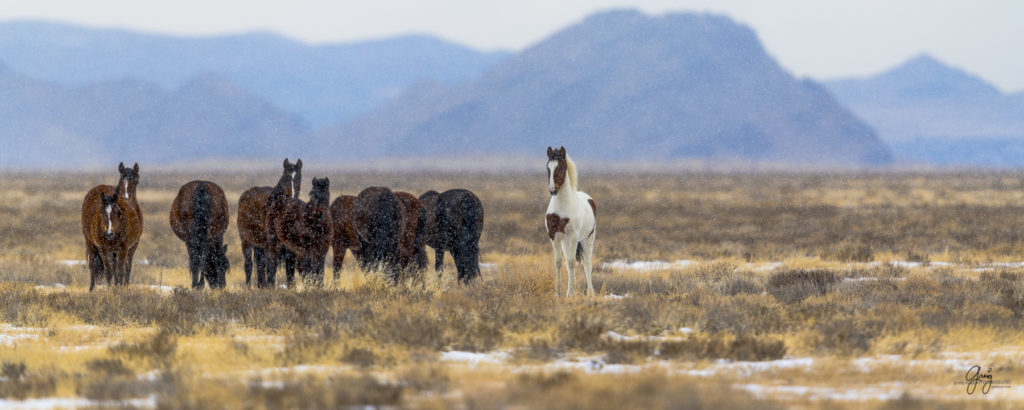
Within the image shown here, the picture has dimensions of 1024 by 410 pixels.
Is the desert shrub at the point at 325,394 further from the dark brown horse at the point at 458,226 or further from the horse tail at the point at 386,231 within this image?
the dark brown horse at the point at 458,226

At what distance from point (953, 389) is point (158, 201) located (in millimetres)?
42434

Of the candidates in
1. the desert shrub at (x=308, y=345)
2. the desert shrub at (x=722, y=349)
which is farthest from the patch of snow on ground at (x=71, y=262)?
the desert shrub at (x=722, y=349)

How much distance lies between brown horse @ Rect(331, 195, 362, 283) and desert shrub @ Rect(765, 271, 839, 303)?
20.1ft

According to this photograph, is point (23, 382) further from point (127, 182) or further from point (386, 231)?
point (127, 182)

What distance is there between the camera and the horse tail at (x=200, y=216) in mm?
15078

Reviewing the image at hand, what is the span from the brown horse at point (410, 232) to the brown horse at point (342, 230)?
661mm

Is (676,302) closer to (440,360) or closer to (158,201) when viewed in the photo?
(440,360)

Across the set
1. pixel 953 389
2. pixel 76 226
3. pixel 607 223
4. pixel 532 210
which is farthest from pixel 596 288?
pixel 532 210

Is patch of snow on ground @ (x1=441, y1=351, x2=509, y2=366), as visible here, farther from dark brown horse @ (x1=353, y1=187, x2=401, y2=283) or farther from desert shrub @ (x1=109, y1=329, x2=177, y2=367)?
dark brown horse @ (x1=353, y1=187, x2=401, y2=283)

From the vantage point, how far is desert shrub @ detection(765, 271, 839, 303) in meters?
13.5

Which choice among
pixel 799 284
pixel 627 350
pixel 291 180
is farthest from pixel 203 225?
pixel 799 284

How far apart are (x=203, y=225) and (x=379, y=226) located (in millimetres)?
2840

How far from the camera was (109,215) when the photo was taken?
13688 mm

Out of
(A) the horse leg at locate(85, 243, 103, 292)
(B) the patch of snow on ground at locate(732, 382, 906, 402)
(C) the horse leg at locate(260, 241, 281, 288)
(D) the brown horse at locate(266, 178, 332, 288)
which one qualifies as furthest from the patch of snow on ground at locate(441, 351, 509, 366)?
(A) the horse leg at locate(85, 243, 103, 292)
